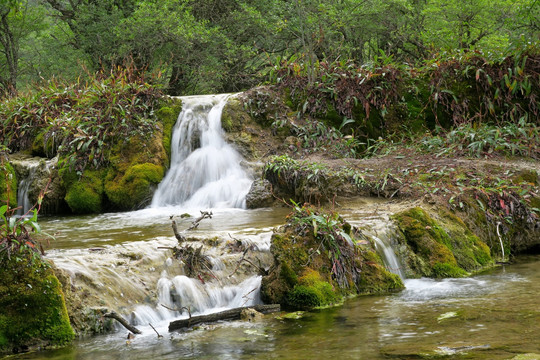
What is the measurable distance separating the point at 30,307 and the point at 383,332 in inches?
111

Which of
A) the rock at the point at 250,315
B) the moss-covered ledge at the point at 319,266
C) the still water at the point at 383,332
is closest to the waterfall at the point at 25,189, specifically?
the still water at the point at 383,332

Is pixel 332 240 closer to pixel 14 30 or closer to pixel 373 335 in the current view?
pixel 373 335

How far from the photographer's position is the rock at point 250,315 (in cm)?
508

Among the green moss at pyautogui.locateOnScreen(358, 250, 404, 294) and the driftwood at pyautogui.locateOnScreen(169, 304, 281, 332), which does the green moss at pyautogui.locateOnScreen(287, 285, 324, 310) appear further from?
the green moss at pyautogui.locateOnScreen(358, 250, 404, 294)

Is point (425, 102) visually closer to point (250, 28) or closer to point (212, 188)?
point (212, 188)

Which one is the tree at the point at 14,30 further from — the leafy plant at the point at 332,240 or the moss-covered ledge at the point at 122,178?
the leafy plant at the point at 332,240

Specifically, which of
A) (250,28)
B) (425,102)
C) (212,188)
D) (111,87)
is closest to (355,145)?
(425,102)

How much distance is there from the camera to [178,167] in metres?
12.3

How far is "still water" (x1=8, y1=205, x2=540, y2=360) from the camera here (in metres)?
3.90

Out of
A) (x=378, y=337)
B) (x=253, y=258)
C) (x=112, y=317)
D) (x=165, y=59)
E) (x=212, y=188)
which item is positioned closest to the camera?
(x=378, y=337)

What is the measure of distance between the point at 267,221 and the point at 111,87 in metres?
6.76

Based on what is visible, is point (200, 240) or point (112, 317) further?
point (200, 240)

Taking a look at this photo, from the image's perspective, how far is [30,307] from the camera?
14.7 ft

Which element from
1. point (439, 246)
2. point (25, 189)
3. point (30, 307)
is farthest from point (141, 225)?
point (439, 246)
